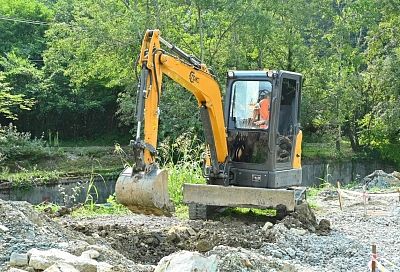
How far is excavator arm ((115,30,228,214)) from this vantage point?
770 cm

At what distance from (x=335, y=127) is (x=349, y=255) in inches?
766

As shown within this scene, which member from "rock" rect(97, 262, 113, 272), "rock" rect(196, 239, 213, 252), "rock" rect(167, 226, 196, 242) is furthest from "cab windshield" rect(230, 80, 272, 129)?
"rock" rect(97, 262, 113, 272)

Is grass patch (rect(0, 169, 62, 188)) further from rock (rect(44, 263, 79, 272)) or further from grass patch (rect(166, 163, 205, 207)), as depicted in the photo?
rock (rect(44, 263, 79, 272))

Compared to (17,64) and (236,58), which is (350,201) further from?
(17,64)

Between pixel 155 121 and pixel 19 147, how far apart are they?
16.6 meters

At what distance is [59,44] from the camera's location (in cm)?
2412

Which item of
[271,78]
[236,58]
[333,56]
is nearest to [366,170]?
[333,56]

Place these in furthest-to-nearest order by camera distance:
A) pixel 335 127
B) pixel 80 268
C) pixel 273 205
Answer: pixel 335 127
pixel 273 205
pixel 80 268

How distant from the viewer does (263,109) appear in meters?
9.62

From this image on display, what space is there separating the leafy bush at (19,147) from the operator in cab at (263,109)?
49.0 feet

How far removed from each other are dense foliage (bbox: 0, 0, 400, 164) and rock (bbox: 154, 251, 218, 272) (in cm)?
1640

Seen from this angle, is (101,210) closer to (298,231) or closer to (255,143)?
(255,143)

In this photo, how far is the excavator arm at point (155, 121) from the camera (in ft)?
25.3

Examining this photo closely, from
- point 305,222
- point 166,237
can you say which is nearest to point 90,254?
point 166,237
